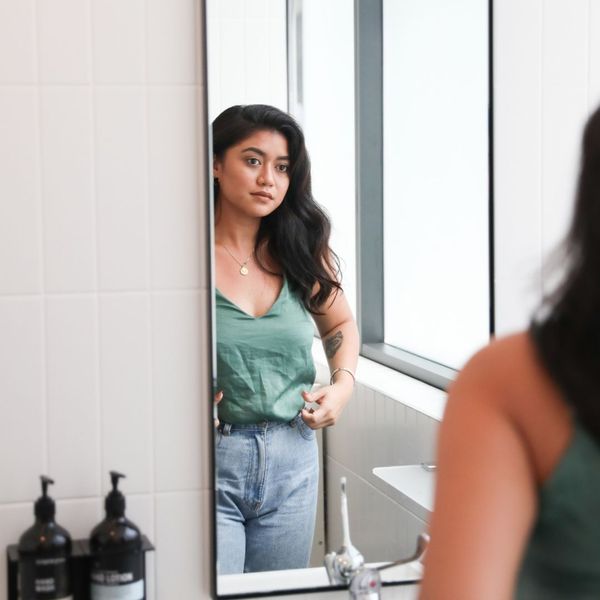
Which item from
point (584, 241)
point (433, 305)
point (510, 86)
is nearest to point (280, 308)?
point (433, 305)

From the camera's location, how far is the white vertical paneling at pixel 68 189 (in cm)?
130

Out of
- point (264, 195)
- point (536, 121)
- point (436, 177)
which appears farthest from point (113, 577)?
point (536, 121)

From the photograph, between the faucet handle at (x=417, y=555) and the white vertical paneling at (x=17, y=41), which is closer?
the white vertical paneling at (x=17, y=41)

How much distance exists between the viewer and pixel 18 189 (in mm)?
1296

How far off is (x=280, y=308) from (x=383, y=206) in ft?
0.84

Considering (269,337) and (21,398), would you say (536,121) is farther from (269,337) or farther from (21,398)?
(21,398)

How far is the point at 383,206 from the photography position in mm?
1546

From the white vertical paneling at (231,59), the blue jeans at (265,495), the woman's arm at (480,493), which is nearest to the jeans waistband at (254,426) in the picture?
the blue jeans at (265,495)

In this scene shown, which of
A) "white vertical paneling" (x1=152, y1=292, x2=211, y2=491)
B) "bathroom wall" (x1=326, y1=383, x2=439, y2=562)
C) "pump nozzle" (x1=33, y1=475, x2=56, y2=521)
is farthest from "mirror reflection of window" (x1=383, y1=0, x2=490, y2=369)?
"pump nozzle" (x1=33, y1=475, x2=56, y2=521)

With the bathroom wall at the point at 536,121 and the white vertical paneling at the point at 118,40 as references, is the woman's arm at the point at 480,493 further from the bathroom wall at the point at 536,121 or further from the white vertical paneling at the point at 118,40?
the bathroom wall at the point at 536,121

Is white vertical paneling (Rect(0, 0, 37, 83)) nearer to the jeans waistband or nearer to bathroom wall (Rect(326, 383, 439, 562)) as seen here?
the jeans waistband

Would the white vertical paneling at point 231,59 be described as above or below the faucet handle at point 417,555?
above

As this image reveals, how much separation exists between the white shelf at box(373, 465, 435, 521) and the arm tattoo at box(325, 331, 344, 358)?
0.63ft

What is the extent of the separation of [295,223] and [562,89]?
533 mm
